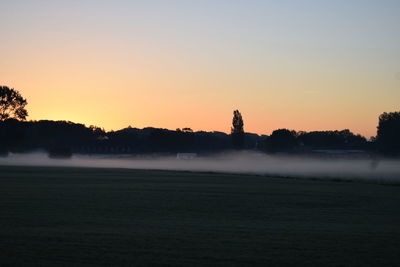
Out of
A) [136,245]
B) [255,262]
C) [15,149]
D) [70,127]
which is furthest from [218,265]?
[70,127]

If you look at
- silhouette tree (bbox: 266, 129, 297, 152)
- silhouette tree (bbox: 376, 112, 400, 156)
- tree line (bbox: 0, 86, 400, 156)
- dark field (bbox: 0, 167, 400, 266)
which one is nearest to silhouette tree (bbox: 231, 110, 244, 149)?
tree line (bbox: 0, 86, 400, 156)

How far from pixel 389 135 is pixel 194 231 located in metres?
146

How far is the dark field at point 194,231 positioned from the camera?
48.0ft

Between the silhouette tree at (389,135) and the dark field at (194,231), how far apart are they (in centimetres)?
12538

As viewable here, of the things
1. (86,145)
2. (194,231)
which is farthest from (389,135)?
(194,231)

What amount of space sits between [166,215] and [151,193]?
12262 millimetres

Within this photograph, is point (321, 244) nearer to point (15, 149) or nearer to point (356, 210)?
point (356, 210)

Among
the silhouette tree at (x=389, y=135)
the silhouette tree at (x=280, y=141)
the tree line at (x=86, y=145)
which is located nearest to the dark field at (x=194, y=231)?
the tree line at (x=86, y=145)

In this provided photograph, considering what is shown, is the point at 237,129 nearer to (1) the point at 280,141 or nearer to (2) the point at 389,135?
(2) the point at 389,135

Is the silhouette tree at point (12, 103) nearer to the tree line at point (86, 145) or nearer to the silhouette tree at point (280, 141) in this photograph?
the tree line at point (86, 145)

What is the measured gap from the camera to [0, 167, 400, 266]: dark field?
48.0 ft

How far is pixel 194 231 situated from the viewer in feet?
62.9

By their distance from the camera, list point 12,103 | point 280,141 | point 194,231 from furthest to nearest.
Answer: point 280,141, point 12,103, point 194,231

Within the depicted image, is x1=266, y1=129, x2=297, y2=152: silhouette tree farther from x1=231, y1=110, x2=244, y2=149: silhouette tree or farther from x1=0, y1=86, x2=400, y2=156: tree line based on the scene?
x1=231, y1=110, x2=244, y2=149: silhouette tree
